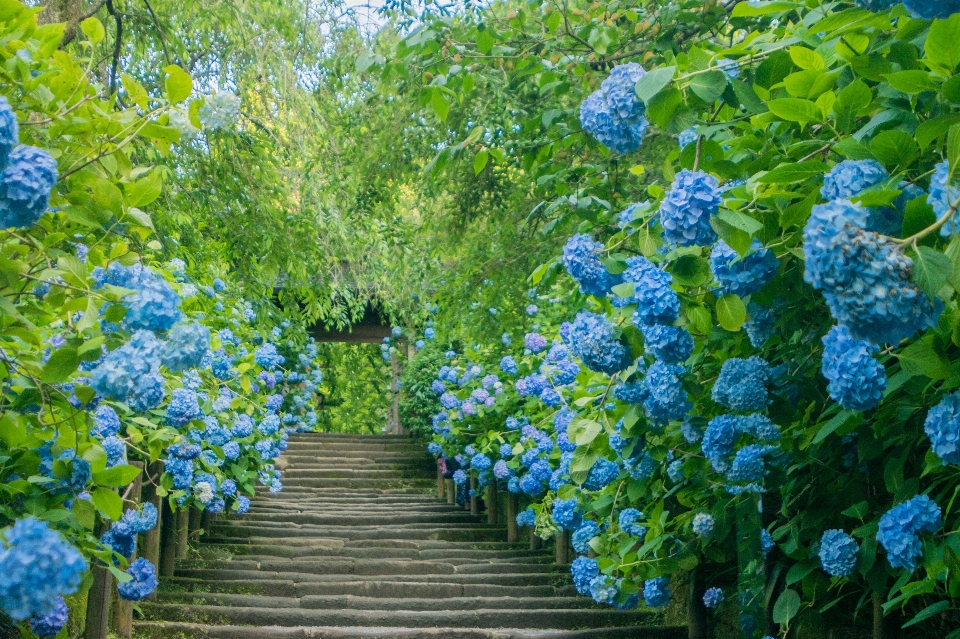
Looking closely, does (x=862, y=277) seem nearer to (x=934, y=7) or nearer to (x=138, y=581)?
(x=934, y=7)

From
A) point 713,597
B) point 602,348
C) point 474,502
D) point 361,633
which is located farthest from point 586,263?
point 474,502

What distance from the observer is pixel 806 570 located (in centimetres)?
269

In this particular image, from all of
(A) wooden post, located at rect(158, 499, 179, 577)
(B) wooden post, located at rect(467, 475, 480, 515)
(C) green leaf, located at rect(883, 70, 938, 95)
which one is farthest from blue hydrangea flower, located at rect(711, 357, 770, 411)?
(B) wooden post, located at rect(467, 475, 480, 515)

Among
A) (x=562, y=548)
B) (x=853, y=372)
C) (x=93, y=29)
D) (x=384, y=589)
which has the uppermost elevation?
(x=93, y=29)

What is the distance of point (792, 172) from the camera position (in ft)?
5.62

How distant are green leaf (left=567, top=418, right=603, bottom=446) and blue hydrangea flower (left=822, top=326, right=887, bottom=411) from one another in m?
0.93

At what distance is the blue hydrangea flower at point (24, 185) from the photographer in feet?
5.08

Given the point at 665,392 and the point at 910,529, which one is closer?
the point at 910,529

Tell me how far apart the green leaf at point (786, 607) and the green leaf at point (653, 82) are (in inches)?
62.0

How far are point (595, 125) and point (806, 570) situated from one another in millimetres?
1445

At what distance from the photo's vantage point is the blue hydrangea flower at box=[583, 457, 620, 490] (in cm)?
369

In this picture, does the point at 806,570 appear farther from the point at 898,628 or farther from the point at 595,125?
the point at 595,125

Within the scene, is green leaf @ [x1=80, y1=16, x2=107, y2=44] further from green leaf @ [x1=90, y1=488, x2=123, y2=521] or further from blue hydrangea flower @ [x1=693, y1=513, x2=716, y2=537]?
blue hydrangea flower @ [x1=693, y1=513, x2=716, y2=537]

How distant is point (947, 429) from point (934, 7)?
2.45ft
